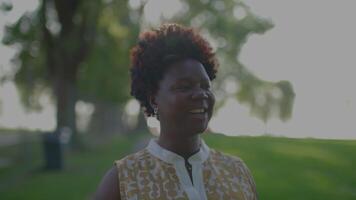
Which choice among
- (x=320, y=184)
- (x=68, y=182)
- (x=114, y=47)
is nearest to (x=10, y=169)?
(x=68, y=182)

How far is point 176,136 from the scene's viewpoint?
2.79 m

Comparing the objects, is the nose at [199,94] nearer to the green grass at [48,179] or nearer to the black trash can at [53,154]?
the green grass at [48,179]

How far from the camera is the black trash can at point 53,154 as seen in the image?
54.8 ft

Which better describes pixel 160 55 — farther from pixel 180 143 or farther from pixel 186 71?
pixel 180 143

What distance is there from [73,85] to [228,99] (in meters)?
18.0

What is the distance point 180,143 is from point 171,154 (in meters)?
0.06

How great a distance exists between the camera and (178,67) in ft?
9.22

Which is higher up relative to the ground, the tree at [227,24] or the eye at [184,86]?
the tree at [227,24]

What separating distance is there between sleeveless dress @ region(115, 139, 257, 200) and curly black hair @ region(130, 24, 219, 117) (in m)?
0.24

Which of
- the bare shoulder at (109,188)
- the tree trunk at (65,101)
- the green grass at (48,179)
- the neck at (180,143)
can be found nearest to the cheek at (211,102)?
the neck at (180,143)

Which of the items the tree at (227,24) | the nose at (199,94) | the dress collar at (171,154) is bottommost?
the dress collar at (171,154)

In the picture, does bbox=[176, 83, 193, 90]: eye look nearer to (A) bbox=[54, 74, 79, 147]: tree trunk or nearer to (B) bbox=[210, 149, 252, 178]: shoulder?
(B) bbox=[210, 149, 252, 178]: shoulder

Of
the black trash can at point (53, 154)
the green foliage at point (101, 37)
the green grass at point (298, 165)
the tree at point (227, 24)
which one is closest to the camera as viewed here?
the green grass at point (298, 165)

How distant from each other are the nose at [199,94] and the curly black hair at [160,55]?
189 mm
